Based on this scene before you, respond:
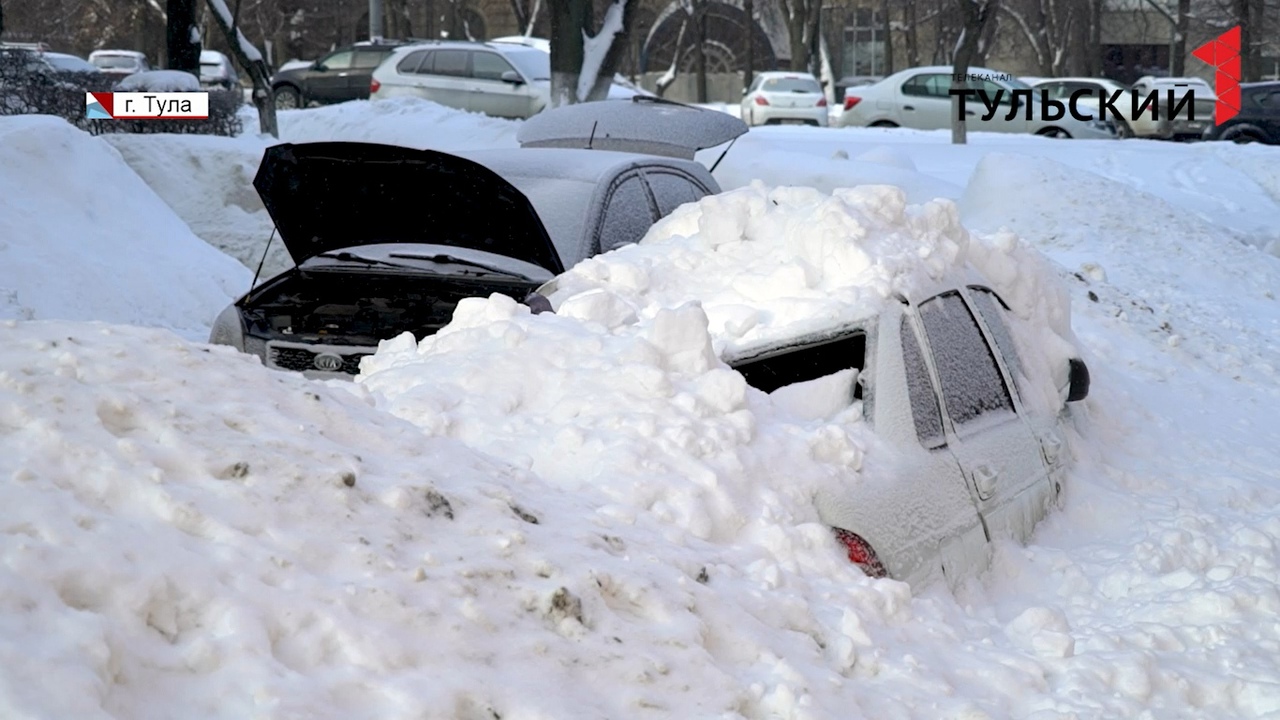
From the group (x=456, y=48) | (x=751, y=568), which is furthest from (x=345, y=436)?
(x=456, y=48)

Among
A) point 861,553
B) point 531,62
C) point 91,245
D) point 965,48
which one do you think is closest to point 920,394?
point 861,553

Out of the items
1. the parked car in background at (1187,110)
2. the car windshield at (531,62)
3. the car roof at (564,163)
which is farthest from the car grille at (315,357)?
the parked car in background at (1187,110)

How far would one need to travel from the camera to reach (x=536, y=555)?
3.54 metres

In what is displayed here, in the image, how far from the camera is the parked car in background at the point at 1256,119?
1148 inches

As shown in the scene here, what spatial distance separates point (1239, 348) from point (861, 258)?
22.7 ft

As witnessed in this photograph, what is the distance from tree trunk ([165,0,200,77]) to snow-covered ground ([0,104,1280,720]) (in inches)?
588

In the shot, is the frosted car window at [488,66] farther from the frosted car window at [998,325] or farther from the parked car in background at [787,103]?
the frosted car window at [998,325]

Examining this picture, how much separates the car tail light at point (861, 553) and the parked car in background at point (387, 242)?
9.22ft

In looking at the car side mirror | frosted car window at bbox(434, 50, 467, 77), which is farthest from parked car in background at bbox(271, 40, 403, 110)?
the car side mirror

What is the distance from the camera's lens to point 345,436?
3.89 meters

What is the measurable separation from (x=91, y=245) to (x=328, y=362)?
4.31 metres

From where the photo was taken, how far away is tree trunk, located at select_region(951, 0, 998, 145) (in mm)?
24172

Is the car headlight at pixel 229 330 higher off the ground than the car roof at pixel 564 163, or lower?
lower

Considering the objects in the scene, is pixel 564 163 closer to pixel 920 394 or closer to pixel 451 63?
pixel 920 394
